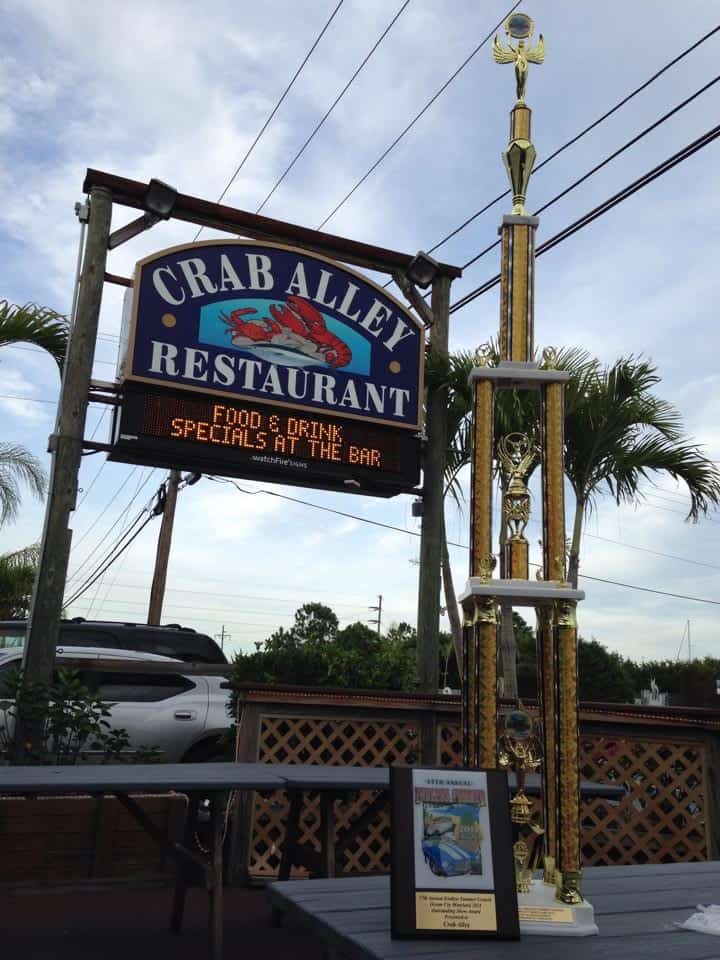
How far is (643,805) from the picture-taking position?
6.23 metres

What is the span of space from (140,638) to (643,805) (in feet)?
23.1

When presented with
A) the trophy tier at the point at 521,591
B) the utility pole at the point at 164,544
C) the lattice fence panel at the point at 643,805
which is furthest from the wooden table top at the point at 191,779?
the utility pole at the point at 164,544

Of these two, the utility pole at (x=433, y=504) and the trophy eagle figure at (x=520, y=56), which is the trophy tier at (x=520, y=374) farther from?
the utility pole at (x=433, y=504)

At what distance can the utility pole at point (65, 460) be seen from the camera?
303 inches

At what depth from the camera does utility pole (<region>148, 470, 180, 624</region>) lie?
20.9 meters

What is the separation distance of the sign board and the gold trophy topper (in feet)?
19.6

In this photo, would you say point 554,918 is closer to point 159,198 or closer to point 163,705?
point 163,705

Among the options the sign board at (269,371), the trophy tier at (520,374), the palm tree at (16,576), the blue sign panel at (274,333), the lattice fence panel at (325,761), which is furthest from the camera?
the palm tree at (16,576)

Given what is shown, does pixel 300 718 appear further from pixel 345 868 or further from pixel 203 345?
pixel 203 345

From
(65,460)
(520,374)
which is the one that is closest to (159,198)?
(65,460)

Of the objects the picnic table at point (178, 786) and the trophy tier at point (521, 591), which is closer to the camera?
the trophy tier at point (521, 591)

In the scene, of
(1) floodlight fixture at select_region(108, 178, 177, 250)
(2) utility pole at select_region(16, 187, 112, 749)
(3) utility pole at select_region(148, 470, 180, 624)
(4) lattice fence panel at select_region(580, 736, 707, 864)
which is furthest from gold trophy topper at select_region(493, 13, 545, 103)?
(3) utility pole at select_region(148, 470, 180, 624)

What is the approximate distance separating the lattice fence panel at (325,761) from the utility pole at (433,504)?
7.01 feet

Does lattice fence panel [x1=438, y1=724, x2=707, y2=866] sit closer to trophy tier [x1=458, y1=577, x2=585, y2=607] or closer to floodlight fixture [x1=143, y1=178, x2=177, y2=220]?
trophy tier [x1=458, y1=577, x2=585, y2=607]
